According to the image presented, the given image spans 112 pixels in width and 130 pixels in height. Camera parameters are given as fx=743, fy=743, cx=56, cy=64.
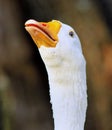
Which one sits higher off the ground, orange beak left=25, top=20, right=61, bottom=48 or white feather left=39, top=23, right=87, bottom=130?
orange beak left=25, top=20, right=61, bottom=48

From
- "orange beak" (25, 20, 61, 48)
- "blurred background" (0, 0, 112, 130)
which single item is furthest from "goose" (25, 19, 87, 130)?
"blurred background" (0, 0, 112, 130)

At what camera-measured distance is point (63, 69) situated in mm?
2818

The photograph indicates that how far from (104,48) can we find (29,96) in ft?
2.01

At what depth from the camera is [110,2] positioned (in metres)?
4.86

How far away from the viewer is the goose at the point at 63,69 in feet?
9.14

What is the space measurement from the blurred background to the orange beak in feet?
6.24

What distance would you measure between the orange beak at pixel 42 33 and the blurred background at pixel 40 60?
190cm

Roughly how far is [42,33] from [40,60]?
6.95ft

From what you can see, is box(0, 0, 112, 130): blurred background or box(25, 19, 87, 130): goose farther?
box(0, 0, 112, 130): blurred background

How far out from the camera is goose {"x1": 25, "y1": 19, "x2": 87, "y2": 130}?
279 cm

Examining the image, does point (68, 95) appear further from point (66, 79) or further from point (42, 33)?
point (42, 33)

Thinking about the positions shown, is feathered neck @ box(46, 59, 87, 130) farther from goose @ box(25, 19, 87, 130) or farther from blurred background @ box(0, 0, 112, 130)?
blurred background @ box(0, 0, 112, 130)

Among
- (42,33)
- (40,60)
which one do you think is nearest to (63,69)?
(42,33)

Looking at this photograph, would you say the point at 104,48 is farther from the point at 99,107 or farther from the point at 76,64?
the point at 76,64
